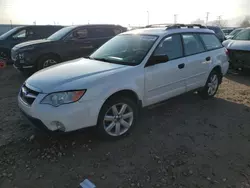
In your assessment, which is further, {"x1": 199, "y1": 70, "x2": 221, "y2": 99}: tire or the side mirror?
{"x1": 199, "y1": 70, "x2": 221, "y2": 99}: tire

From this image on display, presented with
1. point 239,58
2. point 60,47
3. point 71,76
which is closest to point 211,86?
point 239,58

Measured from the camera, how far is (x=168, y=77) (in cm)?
408

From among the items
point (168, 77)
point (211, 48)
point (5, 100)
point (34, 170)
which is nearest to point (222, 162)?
point (168, 77)

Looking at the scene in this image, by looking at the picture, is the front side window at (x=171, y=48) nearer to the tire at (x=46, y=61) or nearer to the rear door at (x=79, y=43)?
the rear door at (x=79, y=43)

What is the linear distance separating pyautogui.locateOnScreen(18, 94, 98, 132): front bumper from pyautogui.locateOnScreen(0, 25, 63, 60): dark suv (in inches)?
294

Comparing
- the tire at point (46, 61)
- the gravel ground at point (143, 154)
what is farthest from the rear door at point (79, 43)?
the gravel ground at point (143, 154)

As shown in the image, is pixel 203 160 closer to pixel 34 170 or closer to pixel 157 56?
pixel 157 56

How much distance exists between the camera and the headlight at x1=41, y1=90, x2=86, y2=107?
2974 millimetres

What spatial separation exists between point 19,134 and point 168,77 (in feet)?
8.76

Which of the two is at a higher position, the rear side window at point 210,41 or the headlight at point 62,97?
the rear side window at point 210,41

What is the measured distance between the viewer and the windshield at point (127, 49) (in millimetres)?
3803

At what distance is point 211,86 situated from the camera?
5363mm

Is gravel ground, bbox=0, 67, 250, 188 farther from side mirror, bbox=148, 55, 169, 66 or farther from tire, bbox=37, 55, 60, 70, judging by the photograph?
tire, bbox=37, 55, 60, 70

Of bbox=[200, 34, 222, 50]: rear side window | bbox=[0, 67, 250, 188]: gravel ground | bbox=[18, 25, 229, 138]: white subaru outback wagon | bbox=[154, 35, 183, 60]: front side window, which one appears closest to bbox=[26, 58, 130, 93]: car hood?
bbox=[18, 25, 229, 138]: white subaru outback wagon
